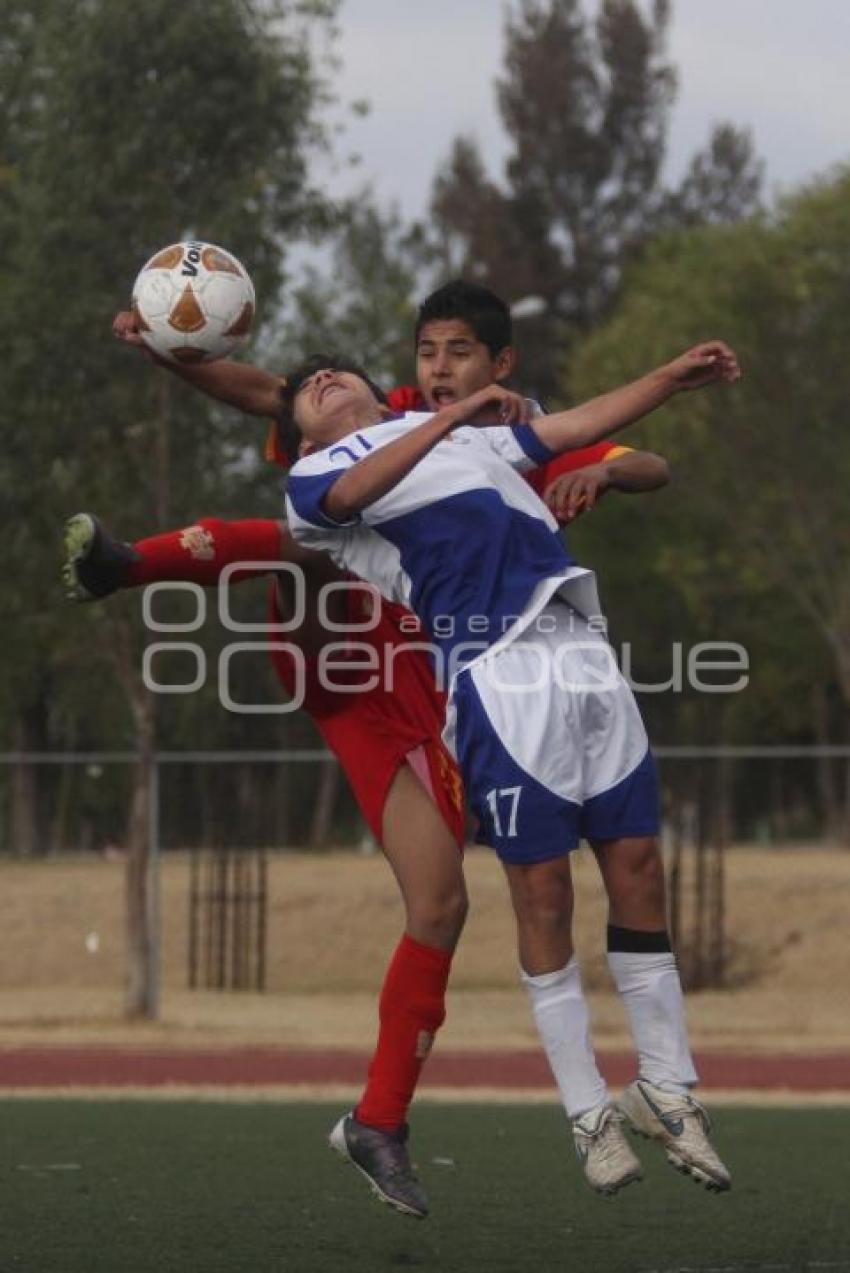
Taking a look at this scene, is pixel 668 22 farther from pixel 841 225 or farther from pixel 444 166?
pixel 841 225

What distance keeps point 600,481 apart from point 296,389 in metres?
1.11

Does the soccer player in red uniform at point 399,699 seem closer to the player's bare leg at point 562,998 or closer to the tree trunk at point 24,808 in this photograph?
the player's bare leg at point 562,998

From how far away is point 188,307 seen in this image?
7.73 m

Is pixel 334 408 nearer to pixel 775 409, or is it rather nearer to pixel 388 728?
pixel 388 728

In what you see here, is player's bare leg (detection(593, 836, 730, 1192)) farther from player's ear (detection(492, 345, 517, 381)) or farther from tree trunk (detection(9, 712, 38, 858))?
tree trunk (detection(9, 712, 38, 858))

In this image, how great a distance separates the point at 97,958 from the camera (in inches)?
1107

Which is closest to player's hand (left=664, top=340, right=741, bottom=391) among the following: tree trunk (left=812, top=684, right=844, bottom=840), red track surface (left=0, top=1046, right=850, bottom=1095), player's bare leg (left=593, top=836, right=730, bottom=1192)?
player's bare leg (left=593, top=836, right=730, bottom=1192)

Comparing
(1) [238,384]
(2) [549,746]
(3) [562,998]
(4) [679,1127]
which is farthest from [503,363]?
(4) [679,1127]

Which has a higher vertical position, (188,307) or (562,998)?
(188,307)

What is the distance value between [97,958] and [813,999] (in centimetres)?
798

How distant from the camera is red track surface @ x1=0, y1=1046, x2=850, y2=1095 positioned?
16375 mm

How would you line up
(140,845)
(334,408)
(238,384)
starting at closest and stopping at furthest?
(334,408) → (238,384) → (140,845)

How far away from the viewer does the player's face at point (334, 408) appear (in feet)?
23.7

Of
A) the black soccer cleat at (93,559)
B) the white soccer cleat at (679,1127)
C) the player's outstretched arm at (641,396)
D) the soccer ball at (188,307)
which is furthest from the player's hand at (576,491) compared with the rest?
the white soccer cleat at (679,1127)
